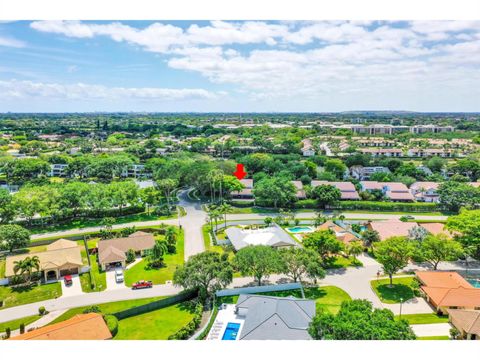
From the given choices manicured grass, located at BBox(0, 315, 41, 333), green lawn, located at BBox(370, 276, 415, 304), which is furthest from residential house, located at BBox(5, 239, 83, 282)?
green lawn, located at BBox(370, 276, 415, 304)

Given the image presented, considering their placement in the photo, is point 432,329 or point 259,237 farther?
point 259,237

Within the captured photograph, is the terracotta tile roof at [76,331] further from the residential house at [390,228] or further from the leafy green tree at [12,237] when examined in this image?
the residential house at [390,228]

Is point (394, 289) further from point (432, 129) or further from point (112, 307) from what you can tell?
point (432, 129)

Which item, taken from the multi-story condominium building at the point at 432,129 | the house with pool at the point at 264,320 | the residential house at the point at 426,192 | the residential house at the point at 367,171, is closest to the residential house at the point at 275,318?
the house with pool at the point at 264,320

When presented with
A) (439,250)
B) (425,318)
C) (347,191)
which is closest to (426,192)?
(347,191)

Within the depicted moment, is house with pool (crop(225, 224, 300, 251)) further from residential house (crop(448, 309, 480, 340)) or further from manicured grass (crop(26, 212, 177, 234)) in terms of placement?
residential house (crop(448, 309, 480, 340))
